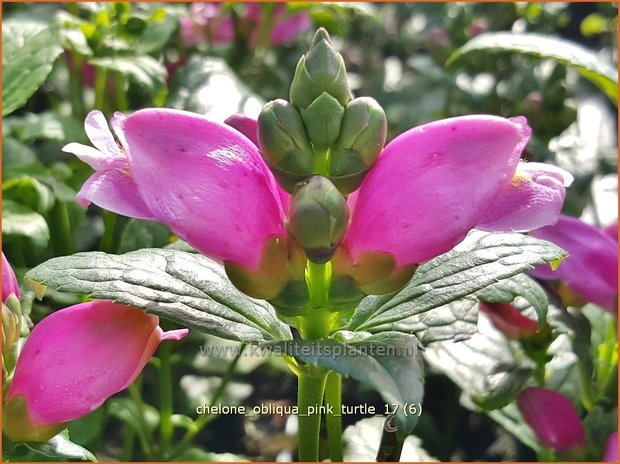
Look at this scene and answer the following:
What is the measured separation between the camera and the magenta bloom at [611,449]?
0.73 m

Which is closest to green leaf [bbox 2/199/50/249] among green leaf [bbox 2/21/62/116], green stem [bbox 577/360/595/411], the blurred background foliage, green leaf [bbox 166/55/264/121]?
the blurred background foliage

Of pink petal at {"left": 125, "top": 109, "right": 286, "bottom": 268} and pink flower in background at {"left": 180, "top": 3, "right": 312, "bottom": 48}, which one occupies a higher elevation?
pink petal at {"left": 125, "top": 109, "right": 286, "bottom": 268}

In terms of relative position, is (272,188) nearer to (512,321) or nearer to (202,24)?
(512,321)

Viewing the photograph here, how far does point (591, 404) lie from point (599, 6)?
4.88 feet

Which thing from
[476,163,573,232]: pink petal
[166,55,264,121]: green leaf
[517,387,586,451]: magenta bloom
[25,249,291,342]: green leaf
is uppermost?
[476,163,573,232]: pink petal

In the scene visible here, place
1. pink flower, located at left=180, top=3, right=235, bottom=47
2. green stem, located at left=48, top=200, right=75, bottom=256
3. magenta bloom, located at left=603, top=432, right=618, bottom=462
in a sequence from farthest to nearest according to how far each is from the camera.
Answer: pink flower, located at left=180, top=3, right=235, bottom=47 < green stem, located at left=48, top=200, right=75, bottom=256 < magenta bloom, located at left=603, top=432, right=618, bottom=462

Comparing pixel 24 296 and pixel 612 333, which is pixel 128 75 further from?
pixel 612 333

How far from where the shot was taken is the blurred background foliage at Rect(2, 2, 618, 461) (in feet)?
2.95

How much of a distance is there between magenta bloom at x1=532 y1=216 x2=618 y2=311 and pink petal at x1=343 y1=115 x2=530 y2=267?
12.7 inches

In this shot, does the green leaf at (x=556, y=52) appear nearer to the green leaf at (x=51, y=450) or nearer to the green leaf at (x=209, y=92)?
the green leaf at (x=209, y=92)

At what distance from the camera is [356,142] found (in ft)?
1.67

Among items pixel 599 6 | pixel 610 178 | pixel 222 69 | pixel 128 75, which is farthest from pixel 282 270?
pixel 599 6

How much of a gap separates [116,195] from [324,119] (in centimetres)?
14

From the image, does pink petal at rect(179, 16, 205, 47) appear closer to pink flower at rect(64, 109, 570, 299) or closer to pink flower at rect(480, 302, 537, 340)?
pink flower at rect(480, 302, 537, 340)
